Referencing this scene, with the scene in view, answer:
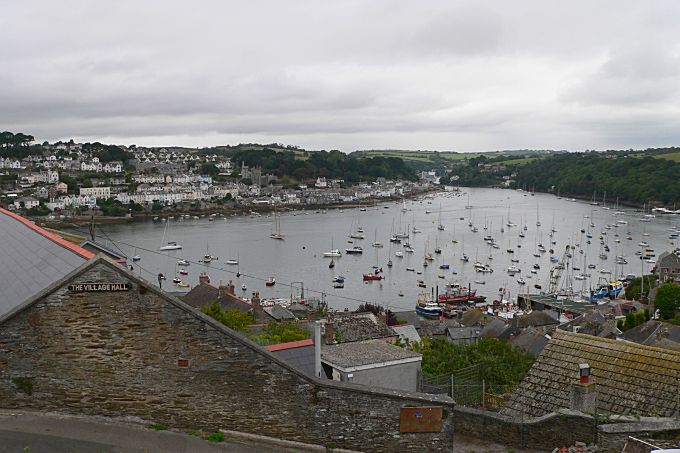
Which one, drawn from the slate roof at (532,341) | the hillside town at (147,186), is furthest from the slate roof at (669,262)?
the hillside town at (147,186)

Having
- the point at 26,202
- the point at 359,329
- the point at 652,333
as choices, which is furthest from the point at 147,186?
the point at 652,333

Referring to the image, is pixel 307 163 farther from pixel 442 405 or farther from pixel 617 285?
pixel 442 405

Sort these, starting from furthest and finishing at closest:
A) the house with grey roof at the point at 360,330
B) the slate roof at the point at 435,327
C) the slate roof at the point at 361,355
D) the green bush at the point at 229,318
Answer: the slate roof at the point at 435,327 → the house with grey roof at the point at 360,330 → the green bush at the point at 229,318 → the slate roof at the point at 361,355

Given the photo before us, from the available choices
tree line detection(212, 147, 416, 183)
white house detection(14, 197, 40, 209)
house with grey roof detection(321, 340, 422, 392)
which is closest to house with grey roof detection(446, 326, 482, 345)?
house with grey roof detection(321, 340, 422, 392)

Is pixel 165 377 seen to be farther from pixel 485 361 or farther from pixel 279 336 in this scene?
pixel 485 361

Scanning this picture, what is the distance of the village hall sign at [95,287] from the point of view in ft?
18.5

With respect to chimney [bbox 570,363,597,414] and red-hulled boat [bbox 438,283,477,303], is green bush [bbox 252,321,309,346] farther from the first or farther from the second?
red-hulled boat [bbox 438,283,477,303]

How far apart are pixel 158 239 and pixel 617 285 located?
166 ft

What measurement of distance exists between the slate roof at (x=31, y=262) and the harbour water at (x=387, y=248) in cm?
2175

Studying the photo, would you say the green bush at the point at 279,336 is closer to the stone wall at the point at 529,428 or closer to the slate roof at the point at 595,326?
the stone wall at the point at 529,428

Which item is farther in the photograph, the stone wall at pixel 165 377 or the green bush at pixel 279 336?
the green bush at pixel 279 336

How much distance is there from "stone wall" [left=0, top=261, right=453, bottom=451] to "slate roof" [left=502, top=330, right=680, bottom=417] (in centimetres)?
344

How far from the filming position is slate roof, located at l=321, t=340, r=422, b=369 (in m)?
9.62

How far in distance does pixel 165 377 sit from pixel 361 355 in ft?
15.4
